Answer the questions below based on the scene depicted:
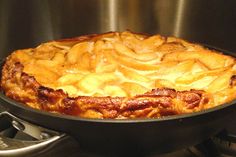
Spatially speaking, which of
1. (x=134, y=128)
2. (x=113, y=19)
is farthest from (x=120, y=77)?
(x=113, y=19)

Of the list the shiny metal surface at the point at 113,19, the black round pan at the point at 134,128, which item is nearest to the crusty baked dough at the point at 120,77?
the black round pan at the point at 134,128

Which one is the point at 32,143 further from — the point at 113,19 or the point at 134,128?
the point at 113,19

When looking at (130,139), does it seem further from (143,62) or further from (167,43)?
(167,43)

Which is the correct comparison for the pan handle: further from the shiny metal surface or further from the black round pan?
the shiny metal surface

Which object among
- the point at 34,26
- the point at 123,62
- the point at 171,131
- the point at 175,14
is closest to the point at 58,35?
the point at 34,26

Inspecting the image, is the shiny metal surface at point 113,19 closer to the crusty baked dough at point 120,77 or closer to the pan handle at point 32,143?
the crusty baked dough at point 120,77

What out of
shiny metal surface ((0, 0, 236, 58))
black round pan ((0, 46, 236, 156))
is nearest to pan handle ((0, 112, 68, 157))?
black round pan ((0, 46, 236, 156))
